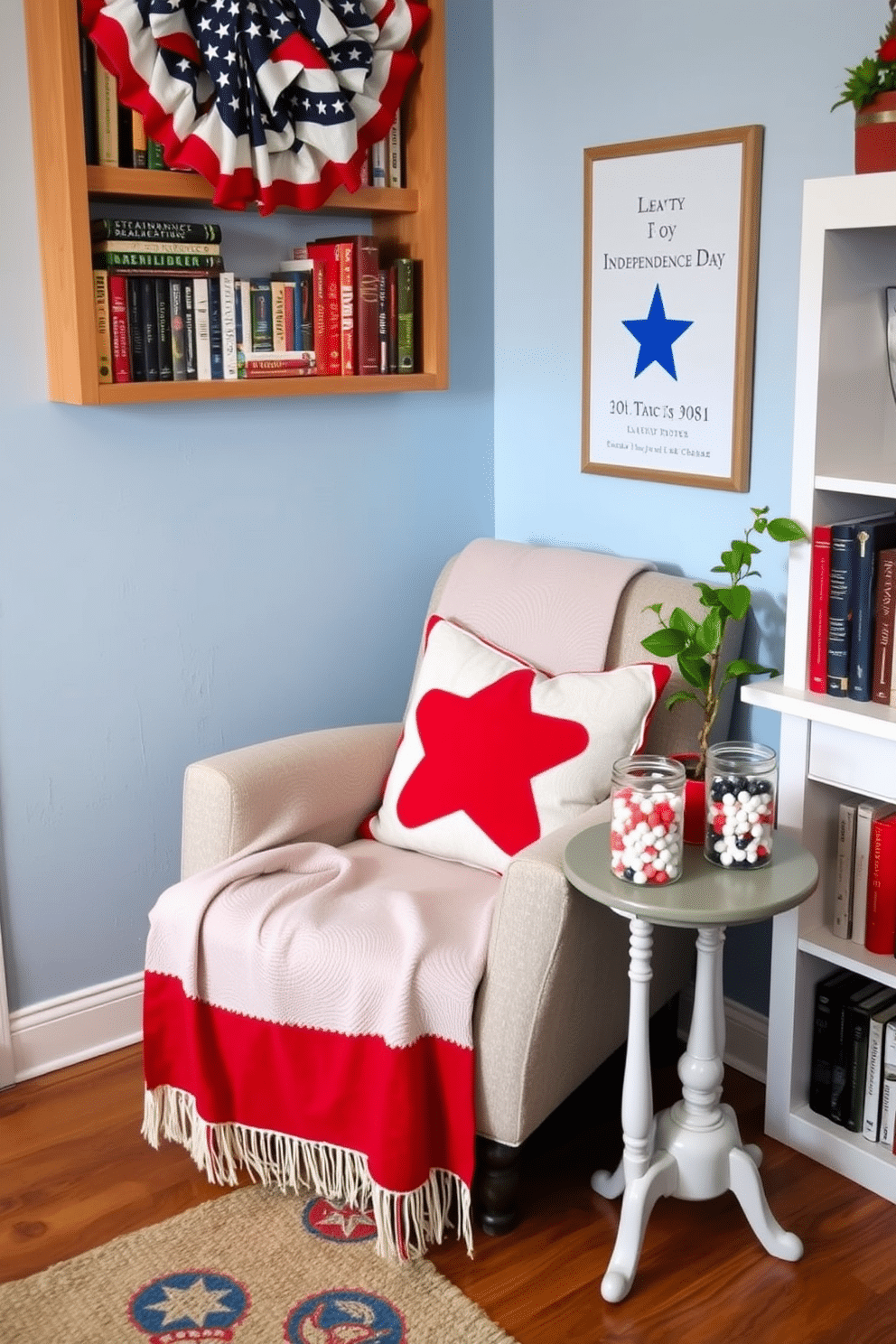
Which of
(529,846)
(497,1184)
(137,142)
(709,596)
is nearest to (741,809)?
(529,846)

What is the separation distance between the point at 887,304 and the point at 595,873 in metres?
0.94

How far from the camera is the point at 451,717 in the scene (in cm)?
237

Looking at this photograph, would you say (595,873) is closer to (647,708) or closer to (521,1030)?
(521,1030)

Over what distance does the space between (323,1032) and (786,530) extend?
0.98 metres

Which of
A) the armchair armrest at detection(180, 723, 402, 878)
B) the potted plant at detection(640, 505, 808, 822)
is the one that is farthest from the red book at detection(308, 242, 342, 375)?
the potted plant at detection(640, 505, 808, 822)

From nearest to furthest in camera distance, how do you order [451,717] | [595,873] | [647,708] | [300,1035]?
1. [595,873]
2. [300,1035]
3. [647,708]
4. [451,717]

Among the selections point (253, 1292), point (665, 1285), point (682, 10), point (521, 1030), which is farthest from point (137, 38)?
point (665, 1285)

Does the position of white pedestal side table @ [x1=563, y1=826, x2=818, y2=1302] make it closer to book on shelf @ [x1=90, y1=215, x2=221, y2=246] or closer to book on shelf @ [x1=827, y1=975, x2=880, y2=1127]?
book on shelf @ [x1=827, y1=975, x2=880, y2=1127]

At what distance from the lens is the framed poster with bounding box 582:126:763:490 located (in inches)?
91.2

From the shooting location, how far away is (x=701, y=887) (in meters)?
1.86

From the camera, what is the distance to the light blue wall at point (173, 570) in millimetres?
2373

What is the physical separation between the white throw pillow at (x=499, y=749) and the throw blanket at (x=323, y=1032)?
0.12m

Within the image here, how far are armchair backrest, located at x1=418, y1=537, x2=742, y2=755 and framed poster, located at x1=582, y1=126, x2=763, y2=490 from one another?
0.21 metres

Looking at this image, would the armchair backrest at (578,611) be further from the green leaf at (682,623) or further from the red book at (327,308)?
the red book at (327,308)
